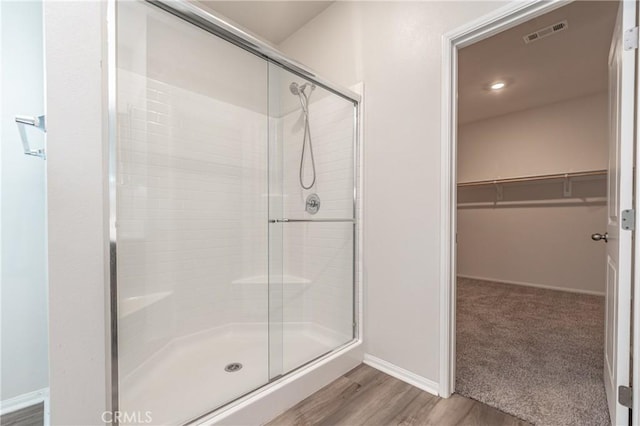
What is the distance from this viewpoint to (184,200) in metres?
2.16

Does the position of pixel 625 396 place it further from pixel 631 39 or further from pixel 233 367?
pixel 233 367

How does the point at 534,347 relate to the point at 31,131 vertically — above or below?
below

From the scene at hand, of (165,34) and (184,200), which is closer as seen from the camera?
(165,34)

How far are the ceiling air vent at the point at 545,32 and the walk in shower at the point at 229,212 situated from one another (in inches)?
67.2

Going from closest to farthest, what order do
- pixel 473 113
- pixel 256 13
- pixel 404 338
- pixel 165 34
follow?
pixel 165 34 → pixel 404 338 → pixel 256 13 → pixel 473 113

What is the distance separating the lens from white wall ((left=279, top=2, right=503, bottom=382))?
1.72 meters

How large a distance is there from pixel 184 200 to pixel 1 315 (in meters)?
1.10

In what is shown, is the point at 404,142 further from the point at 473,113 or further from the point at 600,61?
the point at 473,113

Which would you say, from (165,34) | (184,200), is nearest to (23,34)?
(165,34)

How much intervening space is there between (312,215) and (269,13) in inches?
67.6

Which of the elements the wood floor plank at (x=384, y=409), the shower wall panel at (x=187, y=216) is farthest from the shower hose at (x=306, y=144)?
the wood floor plank at (x=384, y=409)

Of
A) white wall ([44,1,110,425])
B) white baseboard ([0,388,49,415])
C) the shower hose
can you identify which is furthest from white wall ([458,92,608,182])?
white baseboard ([0,388,49,415])

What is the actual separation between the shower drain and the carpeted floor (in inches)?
51.2

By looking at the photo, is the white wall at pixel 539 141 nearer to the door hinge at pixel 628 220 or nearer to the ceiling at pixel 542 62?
the ceiling at pixel 542 62
